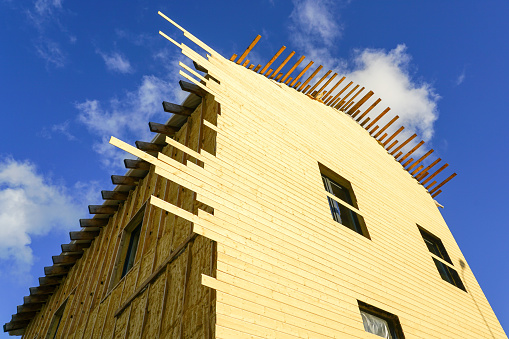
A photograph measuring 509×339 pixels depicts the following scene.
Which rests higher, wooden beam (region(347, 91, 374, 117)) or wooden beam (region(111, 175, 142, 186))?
wooden beam (region(347, 91, 374, 117))

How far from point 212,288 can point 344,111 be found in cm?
1163

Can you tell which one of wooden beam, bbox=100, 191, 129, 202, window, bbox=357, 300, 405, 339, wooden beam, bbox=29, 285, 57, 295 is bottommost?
window, bbox=357, 300, 405, 339

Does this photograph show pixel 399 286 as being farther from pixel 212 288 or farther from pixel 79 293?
pixel 79 293

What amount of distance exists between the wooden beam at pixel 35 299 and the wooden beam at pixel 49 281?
35.6 inches

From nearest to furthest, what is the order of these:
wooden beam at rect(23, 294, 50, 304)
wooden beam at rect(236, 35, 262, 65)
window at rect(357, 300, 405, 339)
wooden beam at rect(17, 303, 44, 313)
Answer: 1. window at rect(357, 300, 405, 339)
2. wooden beam at rect(236, 35, 262, 65)
3. wooden beam at rect(23, 294, 50, 304)
4. wooden beam at rect(17, 303, 44, 313)

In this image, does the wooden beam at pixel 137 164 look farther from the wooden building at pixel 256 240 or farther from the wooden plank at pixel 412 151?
the wooden plank at pixel 412 151

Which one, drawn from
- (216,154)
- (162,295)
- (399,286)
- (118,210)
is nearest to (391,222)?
(399,286)

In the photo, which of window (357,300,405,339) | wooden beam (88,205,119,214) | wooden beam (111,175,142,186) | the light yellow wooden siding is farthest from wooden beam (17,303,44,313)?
window (357,300,405,339)

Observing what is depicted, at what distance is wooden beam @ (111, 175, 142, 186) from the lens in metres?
9.88

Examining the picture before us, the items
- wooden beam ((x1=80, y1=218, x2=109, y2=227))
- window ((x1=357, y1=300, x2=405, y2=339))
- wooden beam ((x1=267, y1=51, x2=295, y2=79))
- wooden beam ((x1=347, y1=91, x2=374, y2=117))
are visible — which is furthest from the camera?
wooden beam ((x1=347, y1=91, x2=374, y2=117))

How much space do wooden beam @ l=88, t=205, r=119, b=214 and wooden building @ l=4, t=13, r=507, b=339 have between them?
1.1 inches

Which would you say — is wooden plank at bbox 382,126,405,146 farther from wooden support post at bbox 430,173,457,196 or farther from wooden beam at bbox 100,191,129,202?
wooden beam at bbox 100,191,129,202

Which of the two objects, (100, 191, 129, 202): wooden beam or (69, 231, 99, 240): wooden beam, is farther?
(69, 231, 99, 240): wooden beam

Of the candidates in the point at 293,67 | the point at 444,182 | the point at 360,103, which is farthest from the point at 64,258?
the point at 444,182
